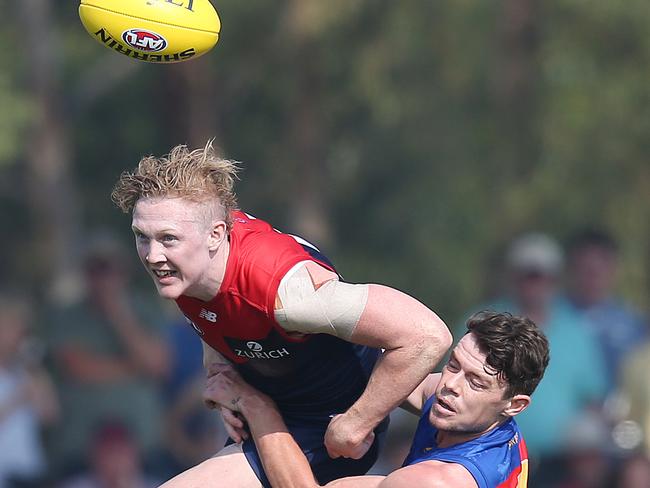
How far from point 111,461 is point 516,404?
4583 millimetres

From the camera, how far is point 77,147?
619 inches

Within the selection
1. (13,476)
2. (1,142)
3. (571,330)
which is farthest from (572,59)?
(13,476)

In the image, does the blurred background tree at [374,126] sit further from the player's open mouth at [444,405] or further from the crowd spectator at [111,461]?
the player's open mouth at [444,405]

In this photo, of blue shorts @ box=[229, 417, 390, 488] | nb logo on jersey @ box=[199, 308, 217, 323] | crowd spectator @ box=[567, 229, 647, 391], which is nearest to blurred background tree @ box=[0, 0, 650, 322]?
crowd spectator @ box=[567, 229, 647, 391]

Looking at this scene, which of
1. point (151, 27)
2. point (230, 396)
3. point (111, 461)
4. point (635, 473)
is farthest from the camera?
point (111, 461)

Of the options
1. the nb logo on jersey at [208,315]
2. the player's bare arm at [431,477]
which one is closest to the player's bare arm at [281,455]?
the player's bare arm at [431,477]

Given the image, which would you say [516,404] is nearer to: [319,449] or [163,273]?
[319,449]

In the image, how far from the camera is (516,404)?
16.3 ft

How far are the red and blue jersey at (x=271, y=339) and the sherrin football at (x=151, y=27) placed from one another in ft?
2.31

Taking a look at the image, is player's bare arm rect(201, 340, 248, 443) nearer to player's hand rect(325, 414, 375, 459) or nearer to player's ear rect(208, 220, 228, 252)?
player's hand rect(325, 414, 375, 459)

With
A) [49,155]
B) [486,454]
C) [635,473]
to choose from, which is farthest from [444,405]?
[49,155]

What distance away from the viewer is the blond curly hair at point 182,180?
4801 mm

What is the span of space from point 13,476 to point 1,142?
3220mm

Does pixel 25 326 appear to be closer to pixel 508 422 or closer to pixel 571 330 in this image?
pixel 571 330
